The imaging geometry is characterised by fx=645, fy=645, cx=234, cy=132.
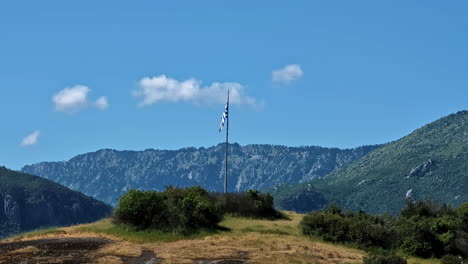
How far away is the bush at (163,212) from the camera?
57.5 metres

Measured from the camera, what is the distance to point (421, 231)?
5966 centimetres

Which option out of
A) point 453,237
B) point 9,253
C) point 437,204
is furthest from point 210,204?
point 437,204

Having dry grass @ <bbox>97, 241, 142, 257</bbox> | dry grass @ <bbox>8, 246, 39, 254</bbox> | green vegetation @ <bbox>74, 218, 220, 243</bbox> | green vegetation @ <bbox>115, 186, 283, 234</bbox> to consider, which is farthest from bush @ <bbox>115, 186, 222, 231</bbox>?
dry grass @ <bbox>8, 246, 39, 254</bbox>

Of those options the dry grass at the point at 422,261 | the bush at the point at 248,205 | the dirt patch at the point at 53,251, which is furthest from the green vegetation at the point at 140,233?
the dry grass at the point at 422,261

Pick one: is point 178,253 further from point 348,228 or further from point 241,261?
point 348,228

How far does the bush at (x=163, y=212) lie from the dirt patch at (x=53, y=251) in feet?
16.8

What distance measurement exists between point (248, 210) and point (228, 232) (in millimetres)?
12467

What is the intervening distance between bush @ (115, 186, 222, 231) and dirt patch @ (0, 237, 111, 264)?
5119 millimetres

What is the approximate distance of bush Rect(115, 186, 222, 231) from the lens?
57531 millimetres

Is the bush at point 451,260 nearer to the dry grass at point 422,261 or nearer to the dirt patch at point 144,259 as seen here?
the dry grass at point 422,261

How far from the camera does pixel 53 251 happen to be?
46.9 metres

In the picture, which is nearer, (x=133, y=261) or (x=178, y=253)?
(x=133, y=261)

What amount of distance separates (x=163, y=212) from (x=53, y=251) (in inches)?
518

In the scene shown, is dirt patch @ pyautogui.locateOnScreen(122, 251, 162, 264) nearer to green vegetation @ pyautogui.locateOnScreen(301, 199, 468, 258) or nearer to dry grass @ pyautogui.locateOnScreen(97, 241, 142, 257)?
dry grass @ pyautogui.locateOnScreen(97, 241, 142, 257)
